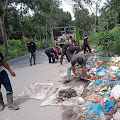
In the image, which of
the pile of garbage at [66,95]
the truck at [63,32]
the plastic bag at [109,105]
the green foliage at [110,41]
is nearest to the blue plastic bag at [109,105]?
the plastic bag at [109,105]

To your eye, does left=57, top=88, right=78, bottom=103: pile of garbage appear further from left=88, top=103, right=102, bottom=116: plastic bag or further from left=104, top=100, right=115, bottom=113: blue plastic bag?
left=104, top=100, right=115, bottom=113: blue plastic bag

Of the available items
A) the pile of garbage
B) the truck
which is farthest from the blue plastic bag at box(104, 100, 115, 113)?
the truck

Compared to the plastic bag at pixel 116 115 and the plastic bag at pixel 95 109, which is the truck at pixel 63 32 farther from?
the plastic bag at pixel 116 115

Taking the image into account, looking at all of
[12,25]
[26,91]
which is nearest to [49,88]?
[26,91]

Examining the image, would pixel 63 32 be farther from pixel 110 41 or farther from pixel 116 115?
pixel 116 115

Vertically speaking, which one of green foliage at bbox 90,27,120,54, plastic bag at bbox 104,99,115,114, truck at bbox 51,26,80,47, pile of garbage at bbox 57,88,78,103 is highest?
truck at bbox 51,26,80,47

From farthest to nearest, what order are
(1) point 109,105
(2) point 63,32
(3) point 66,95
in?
(2) point 63,32 → (3) point 66,95 → (1) point 109,105

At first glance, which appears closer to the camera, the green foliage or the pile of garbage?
the pile of garbage

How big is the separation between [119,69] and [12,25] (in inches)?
730

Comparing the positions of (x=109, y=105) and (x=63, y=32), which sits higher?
(x=63, y=32)

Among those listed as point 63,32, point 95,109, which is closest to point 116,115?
point 95,109

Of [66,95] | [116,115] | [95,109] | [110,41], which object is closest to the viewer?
[116,115]

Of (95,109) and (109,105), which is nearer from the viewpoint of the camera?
(109,105)

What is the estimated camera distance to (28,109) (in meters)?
3.61
